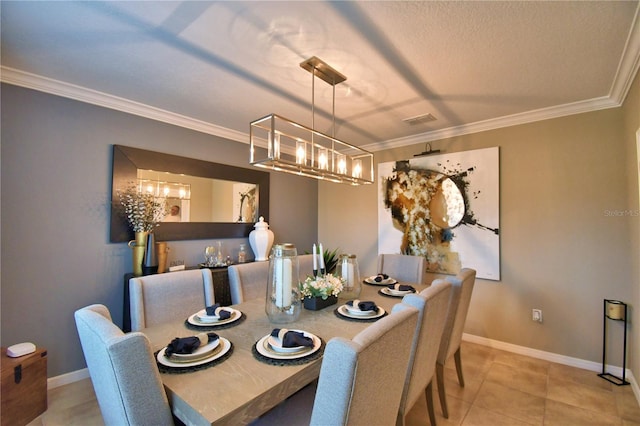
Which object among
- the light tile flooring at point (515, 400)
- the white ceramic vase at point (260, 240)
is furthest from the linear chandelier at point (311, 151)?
the light tile flooring at point (515, 400)

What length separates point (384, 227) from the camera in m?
3.83

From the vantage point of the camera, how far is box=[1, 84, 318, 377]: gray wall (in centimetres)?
210

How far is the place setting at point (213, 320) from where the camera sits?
5.08 feet

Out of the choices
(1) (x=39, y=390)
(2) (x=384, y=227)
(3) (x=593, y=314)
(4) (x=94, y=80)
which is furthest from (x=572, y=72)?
(1) (x=39, y=390)

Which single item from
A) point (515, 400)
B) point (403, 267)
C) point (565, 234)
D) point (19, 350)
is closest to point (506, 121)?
point (565, 234)

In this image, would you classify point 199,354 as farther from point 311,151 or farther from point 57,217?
point 57,217

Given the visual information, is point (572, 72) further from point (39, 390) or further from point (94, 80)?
point (39, 390)

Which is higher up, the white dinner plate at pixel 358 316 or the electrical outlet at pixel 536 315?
the white dinner plate at pixel 358 316

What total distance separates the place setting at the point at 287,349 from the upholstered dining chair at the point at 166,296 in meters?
0.86

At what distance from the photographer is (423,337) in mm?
1403

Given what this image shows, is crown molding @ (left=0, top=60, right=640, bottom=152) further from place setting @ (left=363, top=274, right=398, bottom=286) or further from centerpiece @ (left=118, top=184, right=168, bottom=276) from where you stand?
place setting @ (left=363, top=274, right=398, bottom=286)

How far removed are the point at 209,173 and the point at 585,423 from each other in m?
3.76

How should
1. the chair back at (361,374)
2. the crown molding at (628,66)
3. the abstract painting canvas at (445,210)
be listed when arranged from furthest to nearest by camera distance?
the abstract painting canvas at (445,210), the crown molding at (628,66), the chair back at (361,374)

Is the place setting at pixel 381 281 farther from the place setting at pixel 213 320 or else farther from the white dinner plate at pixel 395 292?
the place setting at pixel 213 320
